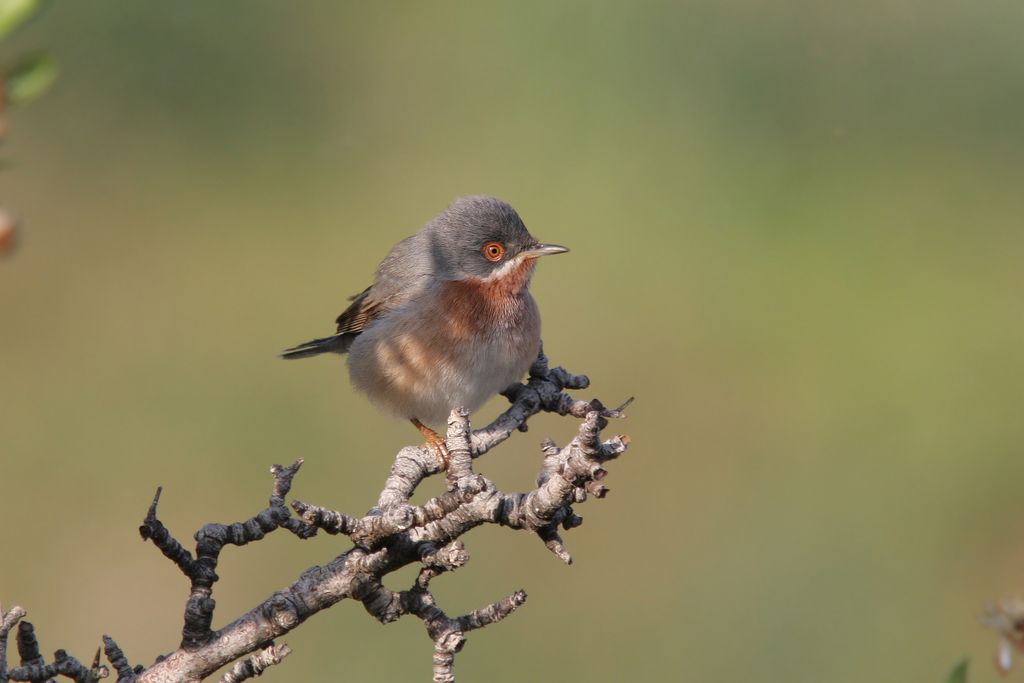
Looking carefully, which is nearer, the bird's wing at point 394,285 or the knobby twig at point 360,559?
the knobby twig at point 360,559

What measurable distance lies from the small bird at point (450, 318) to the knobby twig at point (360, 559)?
2.22m

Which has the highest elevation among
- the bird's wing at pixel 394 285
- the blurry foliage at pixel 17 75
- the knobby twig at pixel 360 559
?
the bird's wing at pixel 394 285

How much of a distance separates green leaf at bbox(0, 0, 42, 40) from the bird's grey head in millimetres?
3649

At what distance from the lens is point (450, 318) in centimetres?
472

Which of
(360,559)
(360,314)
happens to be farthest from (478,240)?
(360,559)

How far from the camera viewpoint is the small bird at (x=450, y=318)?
178 inches

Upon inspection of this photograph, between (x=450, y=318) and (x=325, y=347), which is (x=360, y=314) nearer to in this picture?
(x=325, y=347)

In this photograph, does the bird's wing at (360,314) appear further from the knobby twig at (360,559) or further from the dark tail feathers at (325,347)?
the knobby twig at (360,559)

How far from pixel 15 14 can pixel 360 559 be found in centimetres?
124

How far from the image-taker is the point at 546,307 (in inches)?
320

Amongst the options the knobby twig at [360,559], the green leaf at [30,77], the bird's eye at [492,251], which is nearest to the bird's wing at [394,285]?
the bird's eye at [492,251]

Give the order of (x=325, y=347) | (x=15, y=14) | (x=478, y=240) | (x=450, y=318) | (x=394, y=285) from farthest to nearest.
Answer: (x=325, y=347) < (x=394, y=285) < (x=478, y=240) < (x=450, y=318) < (x=15, y=14)

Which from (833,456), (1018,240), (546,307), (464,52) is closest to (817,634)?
(833,456)

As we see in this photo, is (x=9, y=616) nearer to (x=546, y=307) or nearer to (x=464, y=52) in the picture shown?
(x=546, y=307)
